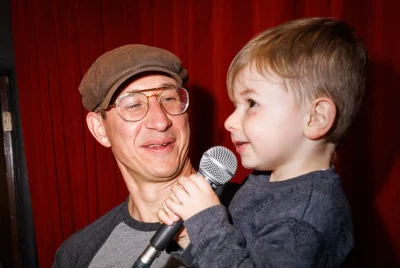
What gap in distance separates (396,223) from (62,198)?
2625mm

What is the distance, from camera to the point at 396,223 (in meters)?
1.52

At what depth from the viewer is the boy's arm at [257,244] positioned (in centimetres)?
72

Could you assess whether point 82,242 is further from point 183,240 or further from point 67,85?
point 67,85

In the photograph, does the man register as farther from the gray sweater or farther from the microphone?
the gray sweater

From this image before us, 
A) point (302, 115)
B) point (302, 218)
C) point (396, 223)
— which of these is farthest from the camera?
point (396, 223)

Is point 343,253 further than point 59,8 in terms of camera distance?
No

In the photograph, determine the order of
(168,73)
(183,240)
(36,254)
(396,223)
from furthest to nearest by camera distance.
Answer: (36,254) < (396,223) < (168,73) < (183,240)

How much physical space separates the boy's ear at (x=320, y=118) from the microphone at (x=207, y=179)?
227 mm

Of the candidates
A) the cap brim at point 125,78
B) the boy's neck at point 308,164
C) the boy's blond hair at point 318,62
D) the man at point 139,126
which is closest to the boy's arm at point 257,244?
the boy's neck at point 308,164

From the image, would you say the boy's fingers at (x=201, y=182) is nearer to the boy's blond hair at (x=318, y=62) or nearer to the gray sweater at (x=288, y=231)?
the gray sweater at (x=288, y=231)

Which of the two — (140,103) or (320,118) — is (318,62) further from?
(140,103)

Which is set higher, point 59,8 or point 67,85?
point 59,8

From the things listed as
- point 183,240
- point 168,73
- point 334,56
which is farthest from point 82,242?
point 334,56

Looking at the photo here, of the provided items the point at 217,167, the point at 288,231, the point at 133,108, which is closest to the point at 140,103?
the point at 133,108
